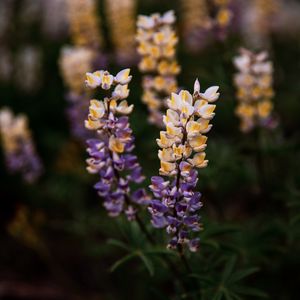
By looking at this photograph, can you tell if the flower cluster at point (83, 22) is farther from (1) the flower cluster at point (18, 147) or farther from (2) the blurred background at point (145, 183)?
(1) the flower cluster at point (18, 147)

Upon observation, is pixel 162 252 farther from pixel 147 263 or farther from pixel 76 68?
pixel 76 68

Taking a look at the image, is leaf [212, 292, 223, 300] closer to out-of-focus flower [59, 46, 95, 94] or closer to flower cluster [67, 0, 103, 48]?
out-of-focus flower [59, 46, 95, 94]

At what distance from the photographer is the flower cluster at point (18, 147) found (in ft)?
14.6

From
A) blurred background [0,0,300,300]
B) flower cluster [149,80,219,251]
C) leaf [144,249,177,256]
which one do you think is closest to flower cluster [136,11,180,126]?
blurred background [0,0,300,300]

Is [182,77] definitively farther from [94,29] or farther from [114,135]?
[114,135]

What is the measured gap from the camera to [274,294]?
3736 millimetres

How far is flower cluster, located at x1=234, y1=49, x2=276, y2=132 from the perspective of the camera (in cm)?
356

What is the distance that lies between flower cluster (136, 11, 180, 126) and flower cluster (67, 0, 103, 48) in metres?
1.89

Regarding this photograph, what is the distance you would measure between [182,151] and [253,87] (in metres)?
1.54

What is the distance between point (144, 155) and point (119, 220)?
8.27ft

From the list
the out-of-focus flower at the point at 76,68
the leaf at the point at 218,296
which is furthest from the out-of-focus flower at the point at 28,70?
the leaf at the point at 218,296

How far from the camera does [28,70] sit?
7.96 metres

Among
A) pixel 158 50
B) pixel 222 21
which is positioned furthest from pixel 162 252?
pixel 222 21

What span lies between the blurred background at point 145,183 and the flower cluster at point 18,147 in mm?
143
